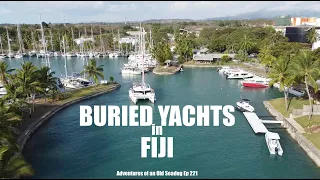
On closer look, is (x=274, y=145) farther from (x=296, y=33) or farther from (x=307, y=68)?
(x=296, y=33)

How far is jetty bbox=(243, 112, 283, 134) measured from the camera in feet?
142

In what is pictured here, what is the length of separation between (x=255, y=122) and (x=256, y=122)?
5.7 inches

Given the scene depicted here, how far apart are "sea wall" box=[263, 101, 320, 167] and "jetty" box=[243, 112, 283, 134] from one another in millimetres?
1776

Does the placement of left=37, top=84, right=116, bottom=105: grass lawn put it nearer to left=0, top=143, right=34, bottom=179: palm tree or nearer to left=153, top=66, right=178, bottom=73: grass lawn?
left=153, top=66, right=178, bottom=73: grass lawn

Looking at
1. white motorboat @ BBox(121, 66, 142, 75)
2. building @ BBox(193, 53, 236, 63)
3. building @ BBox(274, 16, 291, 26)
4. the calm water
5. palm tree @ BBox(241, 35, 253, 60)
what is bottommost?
the calm water

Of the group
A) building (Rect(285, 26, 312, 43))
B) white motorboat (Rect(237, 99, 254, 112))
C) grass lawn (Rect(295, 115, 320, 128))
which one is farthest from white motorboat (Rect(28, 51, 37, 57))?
grass lawn (Rect(295, 115, 320, 128))

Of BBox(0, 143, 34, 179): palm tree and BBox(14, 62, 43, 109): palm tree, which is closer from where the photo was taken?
BBox(0, 143, 34, 179): palm tree

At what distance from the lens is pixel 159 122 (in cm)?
4869

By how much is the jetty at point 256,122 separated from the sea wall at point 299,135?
5.83 ft

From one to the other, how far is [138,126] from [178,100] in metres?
16.4

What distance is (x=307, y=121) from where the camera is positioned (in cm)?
4344

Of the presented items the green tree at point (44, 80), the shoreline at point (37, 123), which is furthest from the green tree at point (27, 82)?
the shoreline at point (37, 123)

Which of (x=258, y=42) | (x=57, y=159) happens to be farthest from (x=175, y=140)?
(x=258, y=42)

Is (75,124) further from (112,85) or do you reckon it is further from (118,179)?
(112,85)
